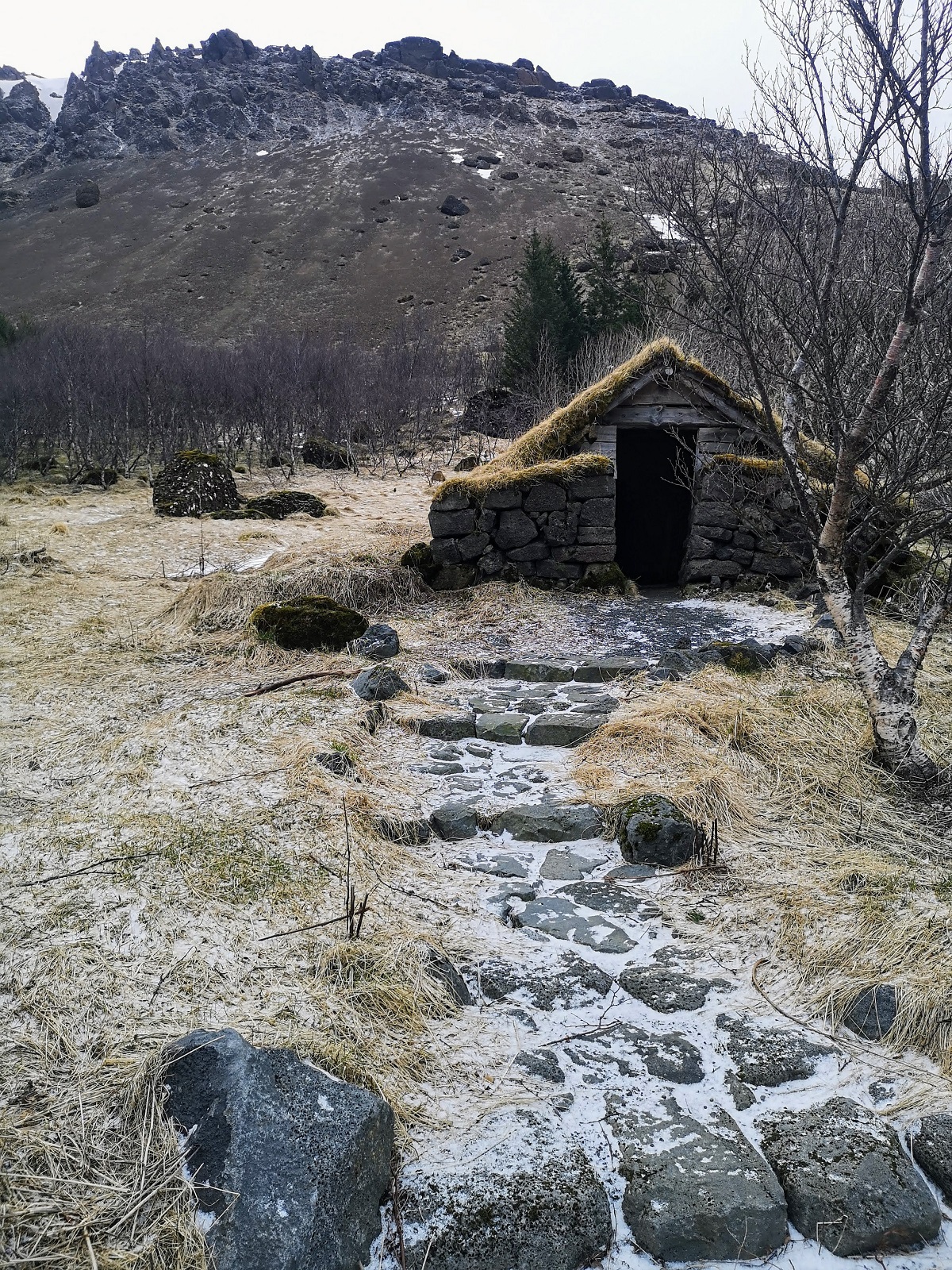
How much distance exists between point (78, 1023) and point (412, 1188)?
3.78 feet

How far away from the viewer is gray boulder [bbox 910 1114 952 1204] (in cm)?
212

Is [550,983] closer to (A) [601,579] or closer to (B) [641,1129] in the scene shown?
(B) [641,1129]

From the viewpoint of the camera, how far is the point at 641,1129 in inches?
90.4

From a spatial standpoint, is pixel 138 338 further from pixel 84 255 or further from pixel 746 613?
pixel 746 613

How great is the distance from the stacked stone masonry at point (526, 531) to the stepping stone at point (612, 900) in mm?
5613

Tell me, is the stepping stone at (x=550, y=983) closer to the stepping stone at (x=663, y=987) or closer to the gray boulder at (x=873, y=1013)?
the stepping stone at (x=663, y=987)

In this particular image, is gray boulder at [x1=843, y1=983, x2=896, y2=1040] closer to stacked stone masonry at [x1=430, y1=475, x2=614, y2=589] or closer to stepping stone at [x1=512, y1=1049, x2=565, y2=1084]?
stepping stone at [x1=512, y1=1049, x2=565, y2=1084]

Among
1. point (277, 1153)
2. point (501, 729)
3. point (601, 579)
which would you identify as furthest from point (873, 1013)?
point (601, 579)

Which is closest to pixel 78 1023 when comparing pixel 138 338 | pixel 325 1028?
pixel 325 1028

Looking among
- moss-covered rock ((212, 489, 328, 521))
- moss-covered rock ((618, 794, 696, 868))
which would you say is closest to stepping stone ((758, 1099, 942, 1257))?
moss-covered rock ((618, 794, 696, 868))

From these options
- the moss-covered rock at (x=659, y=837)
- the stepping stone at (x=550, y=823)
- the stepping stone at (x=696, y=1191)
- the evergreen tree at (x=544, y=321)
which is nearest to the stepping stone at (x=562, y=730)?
the stepping stone at (x=550, y=823)

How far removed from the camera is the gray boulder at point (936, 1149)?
2117mm

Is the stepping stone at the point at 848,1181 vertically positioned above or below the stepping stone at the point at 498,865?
above

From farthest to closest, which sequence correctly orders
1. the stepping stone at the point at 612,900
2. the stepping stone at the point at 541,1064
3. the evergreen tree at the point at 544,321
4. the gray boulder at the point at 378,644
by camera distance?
the evergreen tree at the point at 544,321 < the gray boulder at the point at 378,644 < the stepping stone at the point at 612,900 < the stepping stone at the point at 541,1064
